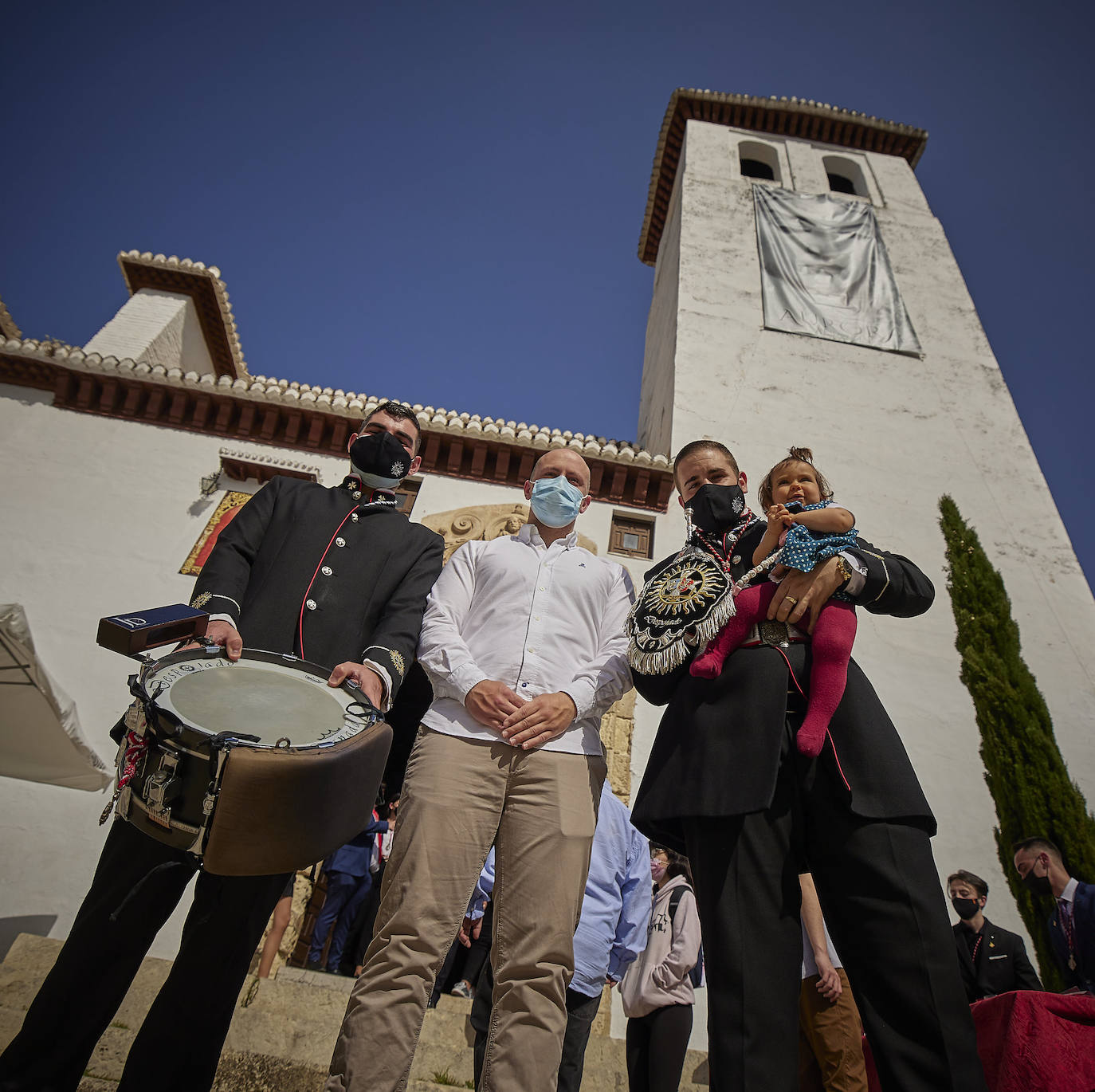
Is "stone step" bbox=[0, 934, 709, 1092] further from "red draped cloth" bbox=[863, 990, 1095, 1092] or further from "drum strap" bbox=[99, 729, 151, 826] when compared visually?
"red draped cloth" bbox=[863, 990, 1095, 1092]

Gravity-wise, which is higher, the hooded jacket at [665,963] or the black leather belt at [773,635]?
the black leather belt at [773,635]

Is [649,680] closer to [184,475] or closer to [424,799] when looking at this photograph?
[424,799]

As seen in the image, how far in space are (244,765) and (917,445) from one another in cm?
1042

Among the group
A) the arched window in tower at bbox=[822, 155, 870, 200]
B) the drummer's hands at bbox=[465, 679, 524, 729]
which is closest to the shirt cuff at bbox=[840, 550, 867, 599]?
the drummer's hands at bbox=[465, 679, 524, 729]

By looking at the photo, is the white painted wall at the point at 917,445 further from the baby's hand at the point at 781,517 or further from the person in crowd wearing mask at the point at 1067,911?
the baby's hand at the point at 781,517

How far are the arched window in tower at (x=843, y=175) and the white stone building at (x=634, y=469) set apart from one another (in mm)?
3146

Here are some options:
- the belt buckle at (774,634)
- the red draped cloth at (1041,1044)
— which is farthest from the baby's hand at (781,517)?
the red draped cloth at (1041,1044)

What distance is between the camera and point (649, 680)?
2.18m

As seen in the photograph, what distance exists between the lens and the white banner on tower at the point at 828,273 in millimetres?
11289

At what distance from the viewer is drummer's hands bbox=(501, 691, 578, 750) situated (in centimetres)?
212

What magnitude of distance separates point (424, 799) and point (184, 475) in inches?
304

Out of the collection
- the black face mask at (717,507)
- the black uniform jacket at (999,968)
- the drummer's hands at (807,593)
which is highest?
the black face mask at (717,507)

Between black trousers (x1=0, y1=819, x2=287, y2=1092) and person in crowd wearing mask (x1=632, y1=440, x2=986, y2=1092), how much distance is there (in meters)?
1.20

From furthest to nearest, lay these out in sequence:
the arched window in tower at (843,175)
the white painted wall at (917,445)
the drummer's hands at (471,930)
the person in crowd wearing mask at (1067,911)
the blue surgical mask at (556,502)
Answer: the arched window in tower at (843,175), the white painted wall at (917,445), the drummer's hands at (471,930), the person in crowd wearing mask at (1067,911), the blue surgical mask at (556,502)
